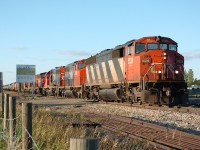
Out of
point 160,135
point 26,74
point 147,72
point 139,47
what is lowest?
point 160,135

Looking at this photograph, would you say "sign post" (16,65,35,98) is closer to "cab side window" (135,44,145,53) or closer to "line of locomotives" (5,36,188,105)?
"line of locomotives" (5,36,188,105)

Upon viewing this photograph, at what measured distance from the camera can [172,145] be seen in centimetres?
745

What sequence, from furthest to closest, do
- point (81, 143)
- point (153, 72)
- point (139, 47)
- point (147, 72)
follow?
point (139, 47)
point (153, 72)
point (147, 72)
point (81, 143)

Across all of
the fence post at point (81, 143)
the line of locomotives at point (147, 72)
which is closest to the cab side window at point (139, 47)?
the line of locomotives at point (147, 72)

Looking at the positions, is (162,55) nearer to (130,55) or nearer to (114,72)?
(130,55)

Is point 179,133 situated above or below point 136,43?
below

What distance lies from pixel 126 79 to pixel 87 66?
450 inches

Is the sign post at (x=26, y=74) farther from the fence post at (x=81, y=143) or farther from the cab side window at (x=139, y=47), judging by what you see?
the fence post at (x=81, y=143)

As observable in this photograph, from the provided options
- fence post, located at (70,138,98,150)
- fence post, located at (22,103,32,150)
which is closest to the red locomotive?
fence post, located at (22,103,32,150)

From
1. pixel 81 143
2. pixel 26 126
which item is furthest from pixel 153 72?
pixel 81 143

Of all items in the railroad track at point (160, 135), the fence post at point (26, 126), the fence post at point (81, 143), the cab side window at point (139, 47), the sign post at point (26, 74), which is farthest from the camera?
the sign post at point (26, 74)

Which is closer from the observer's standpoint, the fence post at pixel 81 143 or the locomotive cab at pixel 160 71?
the fence post at pixel 81 143

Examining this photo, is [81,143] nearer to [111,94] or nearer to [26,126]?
[26,126]

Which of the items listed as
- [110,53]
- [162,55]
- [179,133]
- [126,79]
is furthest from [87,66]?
[179,133]
